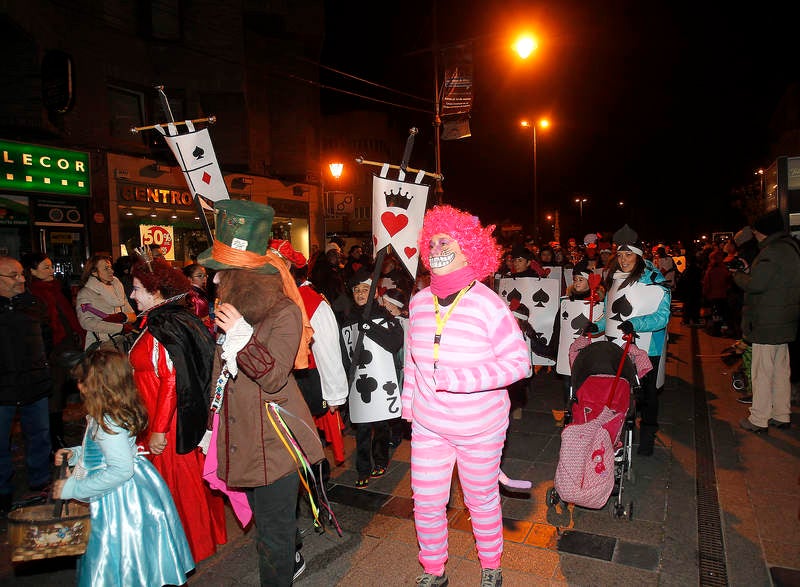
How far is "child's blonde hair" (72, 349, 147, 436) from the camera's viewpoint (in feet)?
9.25

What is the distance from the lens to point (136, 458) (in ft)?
9.78

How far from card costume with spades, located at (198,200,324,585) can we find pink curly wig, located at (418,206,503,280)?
96 centimetres

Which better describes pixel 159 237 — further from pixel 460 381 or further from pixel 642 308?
pixel 460 381

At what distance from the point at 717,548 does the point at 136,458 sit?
3.91 metres

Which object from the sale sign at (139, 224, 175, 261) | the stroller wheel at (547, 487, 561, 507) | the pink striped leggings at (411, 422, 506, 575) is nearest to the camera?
the pink striped leggings at (411, 422, 506, 575)

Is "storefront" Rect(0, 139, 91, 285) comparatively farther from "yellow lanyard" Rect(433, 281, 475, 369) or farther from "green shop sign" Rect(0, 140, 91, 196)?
"yellow lanyard" Rect(433, 281, 475, 369)

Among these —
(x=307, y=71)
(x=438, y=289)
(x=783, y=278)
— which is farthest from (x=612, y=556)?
(x=307, y=71)

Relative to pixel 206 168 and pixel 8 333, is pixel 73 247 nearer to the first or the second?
pixel 8 333

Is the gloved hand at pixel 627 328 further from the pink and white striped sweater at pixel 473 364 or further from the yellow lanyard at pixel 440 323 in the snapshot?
the yellow lanyard at pixel 440 323

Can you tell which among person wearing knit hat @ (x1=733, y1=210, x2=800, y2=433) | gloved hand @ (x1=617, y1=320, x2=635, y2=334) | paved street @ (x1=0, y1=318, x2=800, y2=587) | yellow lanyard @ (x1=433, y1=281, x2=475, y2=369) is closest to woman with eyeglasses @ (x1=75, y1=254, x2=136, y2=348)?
paved street @ (x1=0, y1=318, x2=800, y2=587)

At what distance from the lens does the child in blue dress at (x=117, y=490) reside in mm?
2775

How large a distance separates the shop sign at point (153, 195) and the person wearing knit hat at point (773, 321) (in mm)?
11129

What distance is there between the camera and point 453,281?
3092 millimetres

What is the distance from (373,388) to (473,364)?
2.07 metres
